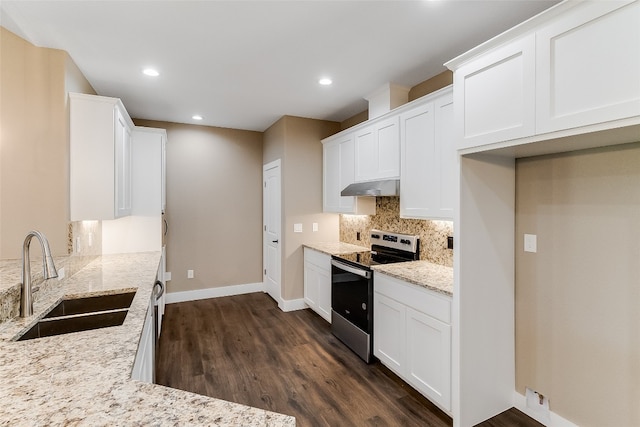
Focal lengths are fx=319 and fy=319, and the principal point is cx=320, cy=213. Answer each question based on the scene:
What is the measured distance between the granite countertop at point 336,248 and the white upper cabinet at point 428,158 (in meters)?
1.08

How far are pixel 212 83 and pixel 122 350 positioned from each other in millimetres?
2705

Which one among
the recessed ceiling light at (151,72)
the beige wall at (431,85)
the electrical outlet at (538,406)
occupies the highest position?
the recessed ceiling light at (151,72)

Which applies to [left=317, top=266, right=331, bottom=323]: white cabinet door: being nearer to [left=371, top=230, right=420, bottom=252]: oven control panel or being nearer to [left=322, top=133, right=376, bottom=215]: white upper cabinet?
[left=371, top=230, right=420, bottom=252]: oven control panel

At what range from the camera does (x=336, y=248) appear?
4.04 metres

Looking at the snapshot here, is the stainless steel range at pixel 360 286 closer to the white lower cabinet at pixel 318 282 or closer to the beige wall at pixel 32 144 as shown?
the white lower cabinet at pixel 318 282

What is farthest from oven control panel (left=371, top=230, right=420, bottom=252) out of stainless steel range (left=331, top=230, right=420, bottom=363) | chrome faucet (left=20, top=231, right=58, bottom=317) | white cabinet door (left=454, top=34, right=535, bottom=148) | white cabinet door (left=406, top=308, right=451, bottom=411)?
chrome faucet (left=20, top=231, right=58, bottom=317)

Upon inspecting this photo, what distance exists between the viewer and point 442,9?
199 centimetres

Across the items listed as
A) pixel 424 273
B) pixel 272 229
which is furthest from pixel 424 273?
pixel 272 229

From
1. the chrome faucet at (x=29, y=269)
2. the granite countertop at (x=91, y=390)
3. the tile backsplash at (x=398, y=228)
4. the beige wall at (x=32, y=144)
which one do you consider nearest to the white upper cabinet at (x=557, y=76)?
the tile backsplash at (x=398, y=228)

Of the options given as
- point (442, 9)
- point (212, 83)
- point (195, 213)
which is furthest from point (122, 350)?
point (195, 213)

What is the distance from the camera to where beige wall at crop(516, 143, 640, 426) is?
1.78m

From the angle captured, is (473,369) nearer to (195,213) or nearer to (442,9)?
(442,9)

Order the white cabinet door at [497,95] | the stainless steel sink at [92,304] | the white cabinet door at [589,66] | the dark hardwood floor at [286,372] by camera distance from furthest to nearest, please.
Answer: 1. the dark hardwood floor at [286,372]
2. the stainless steel sink at [92,304]
3. the white cabinet door at [497,95]
4. the white cabinet door at [589,66]

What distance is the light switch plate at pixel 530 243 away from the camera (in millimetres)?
A: 2230
